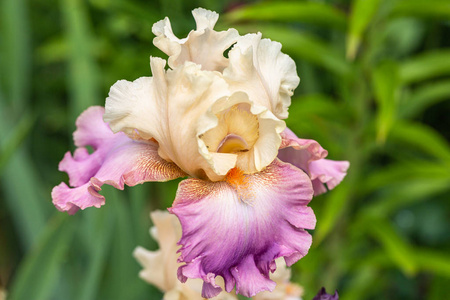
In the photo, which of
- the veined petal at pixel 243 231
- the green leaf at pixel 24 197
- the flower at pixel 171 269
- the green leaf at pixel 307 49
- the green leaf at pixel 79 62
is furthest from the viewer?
the green leaf at pixel 79 62

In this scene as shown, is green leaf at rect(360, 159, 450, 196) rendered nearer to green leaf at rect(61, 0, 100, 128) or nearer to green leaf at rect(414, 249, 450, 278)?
green leaf at rect(414, 249, 450, 278)

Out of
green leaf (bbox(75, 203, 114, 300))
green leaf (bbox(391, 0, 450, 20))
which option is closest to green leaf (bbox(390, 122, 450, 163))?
green leaf (bbox(391, 0, 450, 20))

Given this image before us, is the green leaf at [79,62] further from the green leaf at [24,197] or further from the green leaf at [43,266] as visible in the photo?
the green leaf at [43,266]

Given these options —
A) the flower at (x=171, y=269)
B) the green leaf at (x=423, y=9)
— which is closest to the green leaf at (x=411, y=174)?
the green leaf at (x=423, y=9)

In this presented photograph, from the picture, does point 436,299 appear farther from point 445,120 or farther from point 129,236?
point 129,236

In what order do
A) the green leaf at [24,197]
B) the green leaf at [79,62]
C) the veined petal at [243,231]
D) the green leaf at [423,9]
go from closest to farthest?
the veined petal at [243,231] < the green leaf at [423,9] < the green leaf at [24,197] < the green leaf at [79,62]

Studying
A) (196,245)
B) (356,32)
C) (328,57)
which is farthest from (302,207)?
(328,57)

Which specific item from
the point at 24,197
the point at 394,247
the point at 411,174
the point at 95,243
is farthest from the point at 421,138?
the point at 24,197

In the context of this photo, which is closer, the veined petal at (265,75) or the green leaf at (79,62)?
the veined petal at (265,75)
